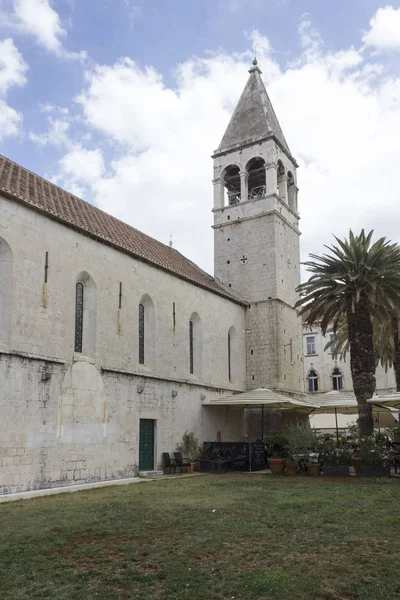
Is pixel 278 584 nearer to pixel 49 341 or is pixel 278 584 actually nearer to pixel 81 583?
pixel 81 583

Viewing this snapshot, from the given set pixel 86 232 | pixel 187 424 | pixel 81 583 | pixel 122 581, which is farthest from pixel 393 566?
pixel 187 424

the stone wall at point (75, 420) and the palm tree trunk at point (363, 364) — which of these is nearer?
the stone wall at point (75, 420)

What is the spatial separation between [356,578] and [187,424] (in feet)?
55.3

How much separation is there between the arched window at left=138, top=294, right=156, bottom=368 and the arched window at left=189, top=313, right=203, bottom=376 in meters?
3.61

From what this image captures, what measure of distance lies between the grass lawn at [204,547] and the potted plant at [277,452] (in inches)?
235

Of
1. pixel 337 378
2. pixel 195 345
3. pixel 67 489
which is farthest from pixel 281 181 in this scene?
pixel 337 378

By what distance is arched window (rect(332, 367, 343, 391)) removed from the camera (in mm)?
51031

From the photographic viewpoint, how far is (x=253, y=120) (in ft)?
111

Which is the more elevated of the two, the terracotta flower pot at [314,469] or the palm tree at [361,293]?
the palm tree at [361,293]

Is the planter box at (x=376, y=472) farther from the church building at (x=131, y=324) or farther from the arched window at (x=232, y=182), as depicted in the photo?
the arched window at (x=232, y=182)

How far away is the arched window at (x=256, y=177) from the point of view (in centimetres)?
3309

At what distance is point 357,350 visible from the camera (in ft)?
69.5

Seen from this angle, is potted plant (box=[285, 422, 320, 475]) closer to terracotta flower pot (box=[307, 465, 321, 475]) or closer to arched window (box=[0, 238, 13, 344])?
terracotta flower pot (box=[307, 465, 321, 475])


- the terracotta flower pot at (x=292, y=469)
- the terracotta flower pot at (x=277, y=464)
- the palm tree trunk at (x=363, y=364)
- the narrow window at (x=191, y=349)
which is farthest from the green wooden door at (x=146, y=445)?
the palm tree trunk at (x=363, y=364)
